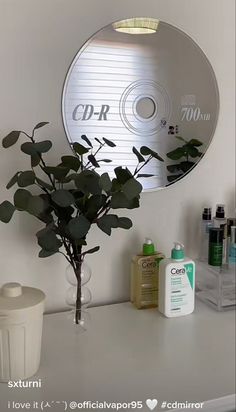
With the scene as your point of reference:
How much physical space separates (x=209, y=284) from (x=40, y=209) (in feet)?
1.83

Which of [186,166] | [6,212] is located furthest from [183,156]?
[6,212]

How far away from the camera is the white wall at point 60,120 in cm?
112

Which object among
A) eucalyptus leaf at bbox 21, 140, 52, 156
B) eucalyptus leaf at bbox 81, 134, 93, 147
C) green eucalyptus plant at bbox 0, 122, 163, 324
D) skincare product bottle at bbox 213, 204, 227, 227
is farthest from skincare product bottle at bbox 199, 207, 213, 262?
eucalyptus leaf at bbox 21, 140, 52, 156

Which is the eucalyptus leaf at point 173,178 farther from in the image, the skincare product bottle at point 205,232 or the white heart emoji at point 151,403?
the white heart emoji at point 151,403

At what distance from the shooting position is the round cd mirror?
3.85 ft

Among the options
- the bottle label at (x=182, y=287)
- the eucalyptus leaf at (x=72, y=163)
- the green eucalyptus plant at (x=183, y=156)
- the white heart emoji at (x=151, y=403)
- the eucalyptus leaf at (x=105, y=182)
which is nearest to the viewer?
the white heart emoji at (x=151, y=403)

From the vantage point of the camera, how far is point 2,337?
0.91m

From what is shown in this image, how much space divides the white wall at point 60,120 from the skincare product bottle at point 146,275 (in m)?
0.06

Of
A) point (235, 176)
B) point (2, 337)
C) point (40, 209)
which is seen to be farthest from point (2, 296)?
point (235, 176)

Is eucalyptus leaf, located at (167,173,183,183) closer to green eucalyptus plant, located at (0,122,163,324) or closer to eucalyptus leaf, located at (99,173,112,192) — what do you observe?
green eucalyptus plant, located at (0,122,163,324)

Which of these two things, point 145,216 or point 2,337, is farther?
point 145,216

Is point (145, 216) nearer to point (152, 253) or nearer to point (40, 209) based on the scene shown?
point (152, 253)

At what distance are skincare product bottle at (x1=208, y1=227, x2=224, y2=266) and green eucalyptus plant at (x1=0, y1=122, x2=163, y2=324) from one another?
27cm

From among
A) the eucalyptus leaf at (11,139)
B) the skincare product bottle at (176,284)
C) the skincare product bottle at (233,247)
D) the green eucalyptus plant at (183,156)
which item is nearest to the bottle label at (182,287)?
the skincare product bottle at (176,284)
